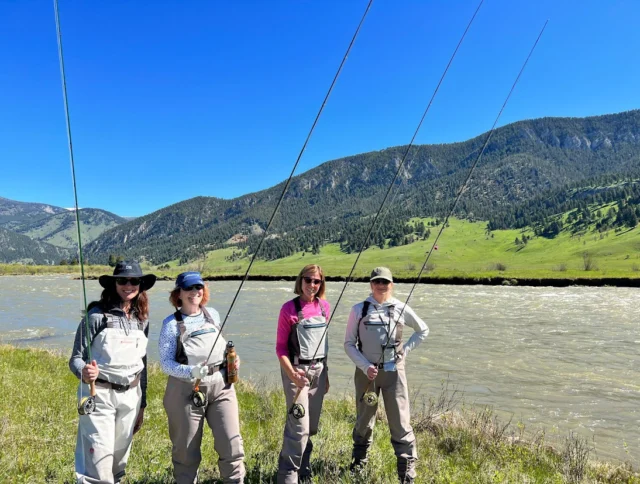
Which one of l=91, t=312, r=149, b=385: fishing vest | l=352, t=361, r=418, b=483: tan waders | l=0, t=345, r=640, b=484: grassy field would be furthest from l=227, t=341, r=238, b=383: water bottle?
l=352, t=361, r=418, b=483: tan waders

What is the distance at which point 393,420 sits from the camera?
433 centimetres

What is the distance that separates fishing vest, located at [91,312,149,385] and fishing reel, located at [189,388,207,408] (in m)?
0.55

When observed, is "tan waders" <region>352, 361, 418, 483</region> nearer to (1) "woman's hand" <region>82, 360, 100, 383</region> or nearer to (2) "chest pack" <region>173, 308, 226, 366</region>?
(2) "chest pack" <region>173, 308, 226, 366</region>

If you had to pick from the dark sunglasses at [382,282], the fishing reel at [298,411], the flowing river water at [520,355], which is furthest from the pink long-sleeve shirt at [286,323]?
the flowing river water at [520,355]

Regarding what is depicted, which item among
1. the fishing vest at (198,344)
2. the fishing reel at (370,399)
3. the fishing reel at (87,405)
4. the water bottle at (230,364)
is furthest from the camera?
the fishing reel at (370,399)

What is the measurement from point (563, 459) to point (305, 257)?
169641mm

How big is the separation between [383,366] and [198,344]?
6.17 ft

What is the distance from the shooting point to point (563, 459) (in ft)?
18.9

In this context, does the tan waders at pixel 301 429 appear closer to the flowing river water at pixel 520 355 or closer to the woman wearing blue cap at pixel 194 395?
the woman wearing blue cap at pixel 194 395

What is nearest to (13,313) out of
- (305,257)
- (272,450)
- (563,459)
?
(272,450)

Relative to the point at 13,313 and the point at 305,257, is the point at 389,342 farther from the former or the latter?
the point at 305,257

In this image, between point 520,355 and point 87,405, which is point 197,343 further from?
point 520,355

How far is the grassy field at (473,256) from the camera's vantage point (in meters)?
92.2

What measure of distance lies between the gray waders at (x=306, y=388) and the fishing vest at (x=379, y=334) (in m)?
0.45
